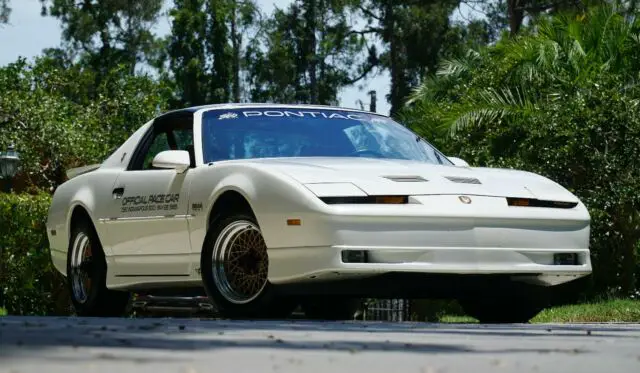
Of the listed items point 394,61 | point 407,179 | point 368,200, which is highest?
point 394,61

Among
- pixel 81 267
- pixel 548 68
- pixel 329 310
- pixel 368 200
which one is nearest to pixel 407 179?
pixel 368 200

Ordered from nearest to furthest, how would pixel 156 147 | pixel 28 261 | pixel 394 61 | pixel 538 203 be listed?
pixel 538 203 → pixel 156 147 → pixel 28 261 → pixel 394 61

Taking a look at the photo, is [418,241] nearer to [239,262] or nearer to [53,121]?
[239,262]

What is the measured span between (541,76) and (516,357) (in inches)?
763

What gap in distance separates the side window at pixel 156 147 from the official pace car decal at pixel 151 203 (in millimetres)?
441

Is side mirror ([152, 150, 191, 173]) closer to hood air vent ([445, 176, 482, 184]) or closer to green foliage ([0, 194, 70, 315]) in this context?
hood air vent ([445, 176, 482, 184])

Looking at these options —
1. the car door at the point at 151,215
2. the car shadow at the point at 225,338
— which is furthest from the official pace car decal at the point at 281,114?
the car shadow at the point at 225,338

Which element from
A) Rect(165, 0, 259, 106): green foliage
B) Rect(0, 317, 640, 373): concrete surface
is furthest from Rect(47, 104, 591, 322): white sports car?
Rect(165, 0, 259, 106): green foliage

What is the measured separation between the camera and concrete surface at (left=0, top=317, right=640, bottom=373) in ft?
13.8

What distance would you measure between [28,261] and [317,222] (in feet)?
42.5

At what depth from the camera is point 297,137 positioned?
9.55m

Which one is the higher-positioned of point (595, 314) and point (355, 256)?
point (355, 256)

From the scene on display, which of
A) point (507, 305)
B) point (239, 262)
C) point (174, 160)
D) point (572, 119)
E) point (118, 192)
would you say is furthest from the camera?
point (572, 119)

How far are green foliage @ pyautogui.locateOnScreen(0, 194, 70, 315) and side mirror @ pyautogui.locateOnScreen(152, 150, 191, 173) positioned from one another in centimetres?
1131
